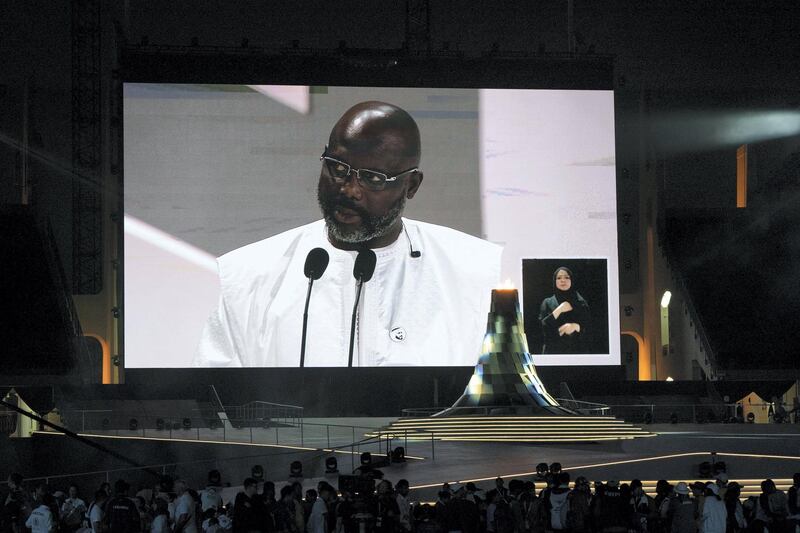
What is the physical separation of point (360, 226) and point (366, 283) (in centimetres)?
154

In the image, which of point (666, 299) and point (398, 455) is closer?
point (398, 455)

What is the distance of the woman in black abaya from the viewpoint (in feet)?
121

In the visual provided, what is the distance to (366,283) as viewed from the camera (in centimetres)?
3566

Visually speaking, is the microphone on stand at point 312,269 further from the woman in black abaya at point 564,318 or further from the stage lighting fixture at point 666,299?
the stage lighting fixture at point 666,299

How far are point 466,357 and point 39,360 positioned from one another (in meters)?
11.8

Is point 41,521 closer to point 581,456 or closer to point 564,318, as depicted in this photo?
point 581,456

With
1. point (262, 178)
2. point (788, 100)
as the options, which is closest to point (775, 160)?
point (788, 100)

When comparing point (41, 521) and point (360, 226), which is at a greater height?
point (360, 226)

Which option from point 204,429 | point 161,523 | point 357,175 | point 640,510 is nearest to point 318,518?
point 161,523

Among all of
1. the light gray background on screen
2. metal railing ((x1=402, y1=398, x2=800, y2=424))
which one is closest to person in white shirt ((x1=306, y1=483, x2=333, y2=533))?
metal railing ((x1=402, y1=398, x2=800, y2=424))

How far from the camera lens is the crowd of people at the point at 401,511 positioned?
1430 centimetres

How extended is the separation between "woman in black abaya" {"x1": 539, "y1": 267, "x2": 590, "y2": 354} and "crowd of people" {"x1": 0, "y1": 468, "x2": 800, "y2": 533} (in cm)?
2050

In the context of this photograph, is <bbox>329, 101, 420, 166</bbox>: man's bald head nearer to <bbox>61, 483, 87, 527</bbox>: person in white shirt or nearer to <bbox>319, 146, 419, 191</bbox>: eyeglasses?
<bbox>319, 146, 419, 191</bbox>: eyeglasses

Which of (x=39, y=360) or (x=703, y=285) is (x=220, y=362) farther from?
(x=703, y=285)
